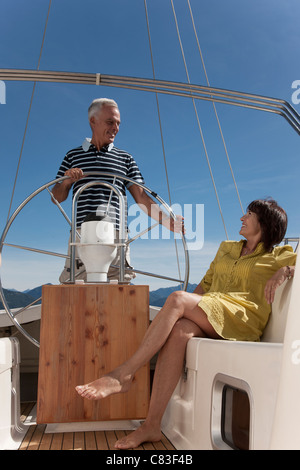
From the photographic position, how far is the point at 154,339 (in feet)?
5.27

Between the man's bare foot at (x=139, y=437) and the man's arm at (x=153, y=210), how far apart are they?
796 mm

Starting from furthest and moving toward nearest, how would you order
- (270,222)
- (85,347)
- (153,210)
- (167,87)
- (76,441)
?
(153,210), (167,87), (270,222), (85,347), (76,441)

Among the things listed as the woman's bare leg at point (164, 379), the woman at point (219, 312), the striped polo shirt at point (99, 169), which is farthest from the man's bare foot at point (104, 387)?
the striped polo shirt at point (99, 169)

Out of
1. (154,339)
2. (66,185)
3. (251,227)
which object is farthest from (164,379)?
(66,185)

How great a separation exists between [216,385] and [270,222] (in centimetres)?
78

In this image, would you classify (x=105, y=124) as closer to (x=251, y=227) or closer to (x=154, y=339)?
(x=251, y=227)

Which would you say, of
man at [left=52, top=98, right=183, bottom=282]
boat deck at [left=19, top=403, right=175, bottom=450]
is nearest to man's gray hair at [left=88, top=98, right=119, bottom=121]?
man at [left=52, top=98, right=183, bottom=282]

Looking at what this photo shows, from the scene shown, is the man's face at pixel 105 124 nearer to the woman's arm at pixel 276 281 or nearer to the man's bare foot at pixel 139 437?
the woman's arm at pixel 276 281

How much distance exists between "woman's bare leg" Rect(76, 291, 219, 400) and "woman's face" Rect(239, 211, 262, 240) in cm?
40

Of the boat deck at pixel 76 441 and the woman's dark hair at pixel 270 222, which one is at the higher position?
the woman's dark hair at pixel 270 222

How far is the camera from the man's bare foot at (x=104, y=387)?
1.51m
